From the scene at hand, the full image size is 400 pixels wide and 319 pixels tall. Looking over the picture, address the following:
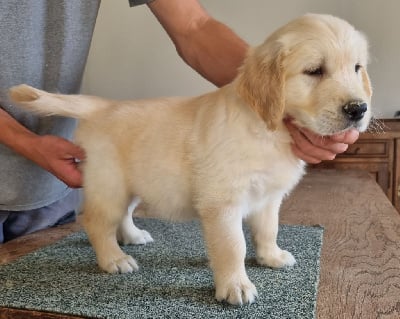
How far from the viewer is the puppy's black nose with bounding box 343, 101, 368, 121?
835 mm

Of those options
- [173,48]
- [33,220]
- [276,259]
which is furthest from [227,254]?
[173,48]

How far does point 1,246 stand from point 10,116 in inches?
13.1

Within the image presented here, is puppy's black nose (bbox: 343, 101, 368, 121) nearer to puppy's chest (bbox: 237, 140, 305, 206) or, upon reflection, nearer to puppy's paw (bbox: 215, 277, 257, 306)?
puppy's chest (bbox: 237, 140, 305, 206)

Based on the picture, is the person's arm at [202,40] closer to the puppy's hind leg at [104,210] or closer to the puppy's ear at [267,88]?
the puppy's ear at [267,88]

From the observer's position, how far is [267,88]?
0.88 m

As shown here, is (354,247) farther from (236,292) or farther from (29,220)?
(29,220)

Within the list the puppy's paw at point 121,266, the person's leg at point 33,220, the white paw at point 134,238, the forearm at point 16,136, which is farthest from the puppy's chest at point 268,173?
the person's leg at point 33,220

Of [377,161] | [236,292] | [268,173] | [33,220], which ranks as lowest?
[377,161]

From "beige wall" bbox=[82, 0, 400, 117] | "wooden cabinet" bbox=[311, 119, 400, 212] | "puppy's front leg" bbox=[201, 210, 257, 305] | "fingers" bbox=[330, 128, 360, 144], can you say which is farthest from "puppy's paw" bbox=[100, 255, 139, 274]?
"beige wall" bbox=[82, 0, 400, 117]

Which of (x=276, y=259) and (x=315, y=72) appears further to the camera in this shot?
(x=276, y=259)

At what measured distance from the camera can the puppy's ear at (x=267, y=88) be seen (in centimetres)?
88

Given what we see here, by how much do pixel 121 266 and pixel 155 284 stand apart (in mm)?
123

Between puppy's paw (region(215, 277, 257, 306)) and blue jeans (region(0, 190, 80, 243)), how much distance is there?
790mm

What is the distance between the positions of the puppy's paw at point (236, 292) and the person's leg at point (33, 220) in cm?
79
